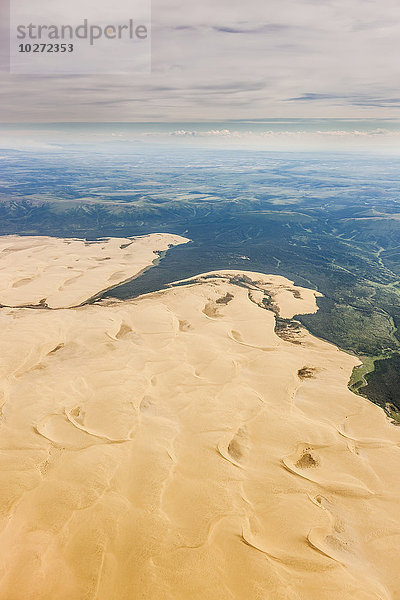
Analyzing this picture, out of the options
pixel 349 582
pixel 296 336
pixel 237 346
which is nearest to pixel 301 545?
pixel 349 582

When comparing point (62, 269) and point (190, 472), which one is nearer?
point (190, 472)

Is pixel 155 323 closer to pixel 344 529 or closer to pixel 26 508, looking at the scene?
pixel 26 508

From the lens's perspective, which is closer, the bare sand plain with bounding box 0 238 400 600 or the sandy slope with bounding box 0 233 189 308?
the bare sand plain with bounding box 0 238 400 600

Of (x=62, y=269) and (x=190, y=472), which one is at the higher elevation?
(x=62, y=269)

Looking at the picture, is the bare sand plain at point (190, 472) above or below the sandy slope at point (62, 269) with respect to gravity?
below

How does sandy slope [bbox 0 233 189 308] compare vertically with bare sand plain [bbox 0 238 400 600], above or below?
above
